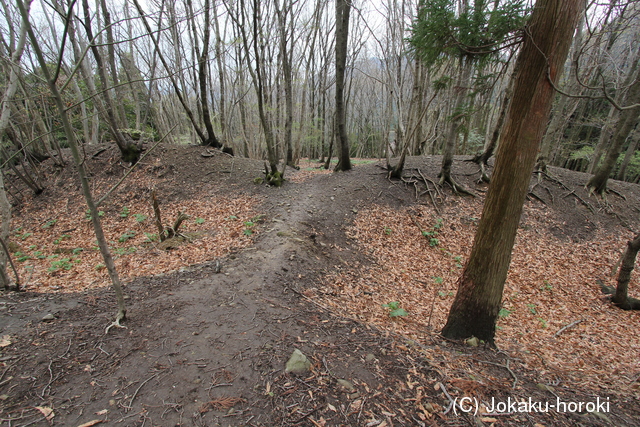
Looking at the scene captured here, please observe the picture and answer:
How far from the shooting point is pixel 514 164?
2939 mm

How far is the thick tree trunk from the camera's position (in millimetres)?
4828

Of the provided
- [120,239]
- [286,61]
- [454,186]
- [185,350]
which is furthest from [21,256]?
[454,186]

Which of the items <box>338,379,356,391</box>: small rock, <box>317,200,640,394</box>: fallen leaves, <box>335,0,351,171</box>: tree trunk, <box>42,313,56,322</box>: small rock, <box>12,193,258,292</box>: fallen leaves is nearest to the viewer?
<box>338,379,356,391</box>: small rock

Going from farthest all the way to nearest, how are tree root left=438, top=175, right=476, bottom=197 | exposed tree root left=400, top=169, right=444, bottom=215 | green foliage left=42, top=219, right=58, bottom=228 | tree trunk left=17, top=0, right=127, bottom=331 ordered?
tree root left=438, top=175, right=476, bottom=197 < exposed tree root left=400, top=169, right=444, bottom=215 < green foliage left=42, top=219, right=58, bottom=228 < tree trunk left=17, top=0, right=127, bottom=331

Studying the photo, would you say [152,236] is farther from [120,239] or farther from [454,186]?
[454,186]

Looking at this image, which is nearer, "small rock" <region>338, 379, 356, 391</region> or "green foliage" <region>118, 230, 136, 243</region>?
"small rock" <region>338, 379, 356, 391</region>

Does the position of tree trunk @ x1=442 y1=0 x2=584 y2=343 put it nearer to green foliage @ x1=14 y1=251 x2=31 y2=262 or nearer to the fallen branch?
the fallen branch

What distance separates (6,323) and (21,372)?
1.04 meters

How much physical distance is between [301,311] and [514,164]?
317cm

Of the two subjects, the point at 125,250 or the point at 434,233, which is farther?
the point at 434,233

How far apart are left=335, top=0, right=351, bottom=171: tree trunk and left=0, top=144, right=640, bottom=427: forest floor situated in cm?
171

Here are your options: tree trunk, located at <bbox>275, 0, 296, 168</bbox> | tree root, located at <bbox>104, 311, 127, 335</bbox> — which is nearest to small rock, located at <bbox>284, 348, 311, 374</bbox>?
tree root, located at <bbox>104, 311, 127, 335</bbox>

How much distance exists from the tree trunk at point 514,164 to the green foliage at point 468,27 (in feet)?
0.78

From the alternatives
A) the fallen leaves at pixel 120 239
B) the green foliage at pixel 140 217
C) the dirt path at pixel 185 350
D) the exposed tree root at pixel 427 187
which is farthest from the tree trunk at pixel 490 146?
the green foliage at pixel 140 217
